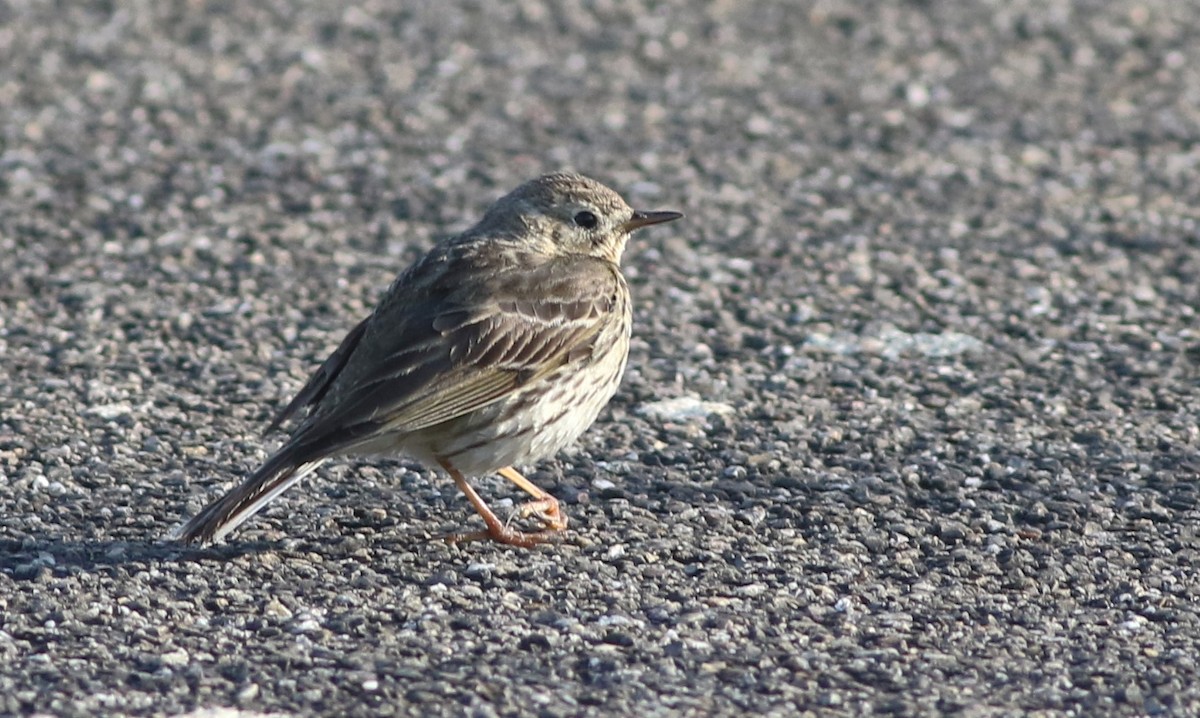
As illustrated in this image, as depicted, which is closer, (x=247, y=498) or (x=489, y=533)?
(x=247, y=498)

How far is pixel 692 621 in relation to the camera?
542 cm

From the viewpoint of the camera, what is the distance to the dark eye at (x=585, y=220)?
275 inches

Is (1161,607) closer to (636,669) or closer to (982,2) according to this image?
(636,669)

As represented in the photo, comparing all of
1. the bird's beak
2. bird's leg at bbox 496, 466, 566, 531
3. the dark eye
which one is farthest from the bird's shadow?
the bird's beak

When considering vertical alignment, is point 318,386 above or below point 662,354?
above

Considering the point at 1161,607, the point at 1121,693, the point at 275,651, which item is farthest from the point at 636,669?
the point at 1161,607

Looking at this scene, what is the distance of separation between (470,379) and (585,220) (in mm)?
1204

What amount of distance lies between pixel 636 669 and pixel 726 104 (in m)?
7.10

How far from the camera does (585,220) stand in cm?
700

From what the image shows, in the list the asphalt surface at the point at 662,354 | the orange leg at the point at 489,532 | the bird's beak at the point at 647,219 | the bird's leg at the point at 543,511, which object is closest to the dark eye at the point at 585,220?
the bird's beak at the point at 647,219

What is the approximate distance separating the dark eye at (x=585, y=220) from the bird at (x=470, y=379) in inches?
8.6

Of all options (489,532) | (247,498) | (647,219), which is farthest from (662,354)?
(247,498)

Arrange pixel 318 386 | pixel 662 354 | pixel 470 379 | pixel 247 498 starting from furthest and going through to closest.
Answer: pixel 662 354, pixel 318 386, pixel 470 379, pixel 247 498

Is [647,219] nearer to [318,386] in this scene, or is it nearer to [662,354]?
[662,354]
